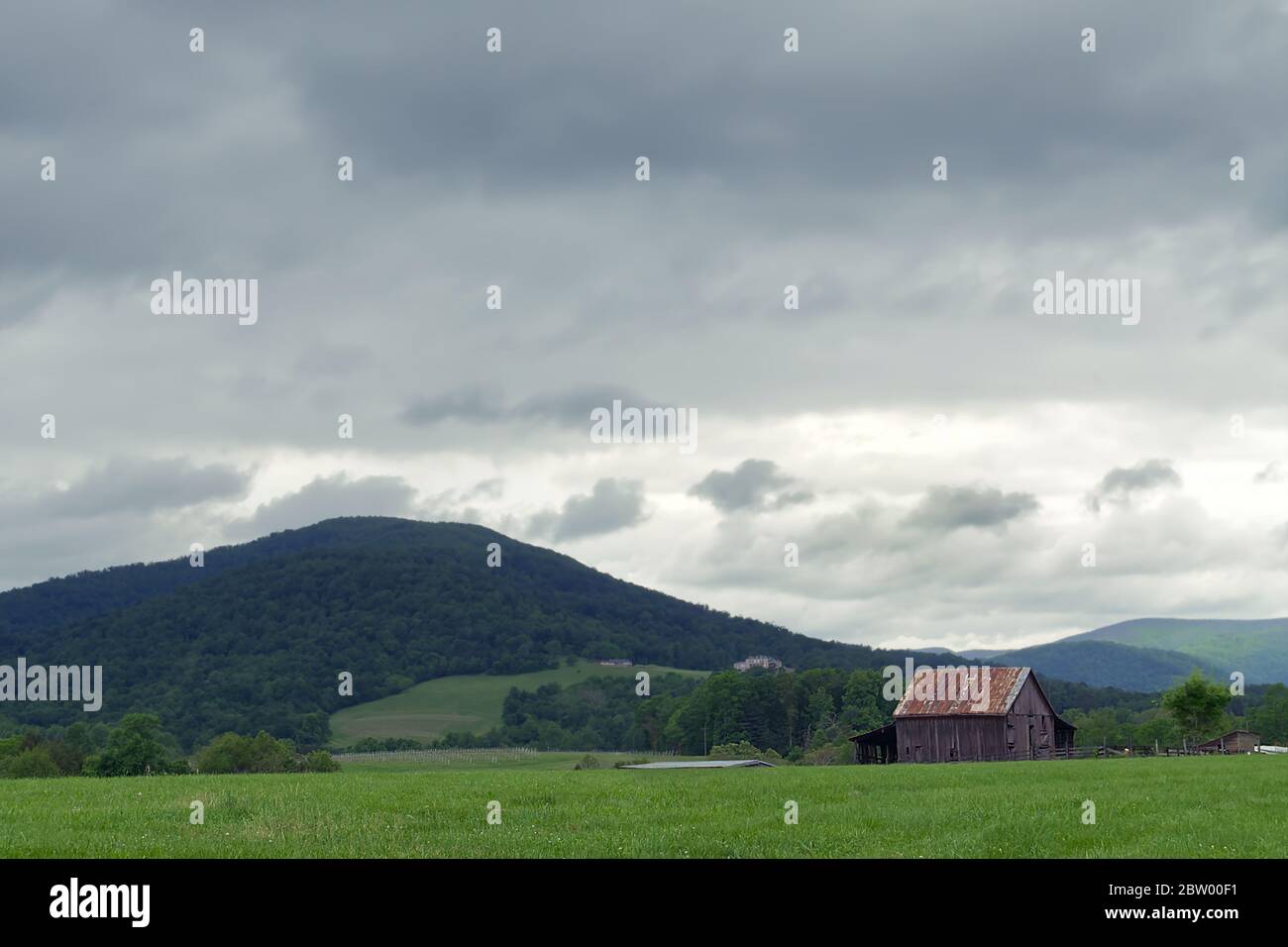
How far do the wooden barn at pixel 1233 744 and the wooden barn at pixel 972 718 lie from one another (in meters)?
13.6

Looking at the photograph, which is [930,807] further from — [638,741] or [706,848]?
[638,741]

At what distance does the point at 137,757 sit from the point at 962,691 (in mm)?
60503

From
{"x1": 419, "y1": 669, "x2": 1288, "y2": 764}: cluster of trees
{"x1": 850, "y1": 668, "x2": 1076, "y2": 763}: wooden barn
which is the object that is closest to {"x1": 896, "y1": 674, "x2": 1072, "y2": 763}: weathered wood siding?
{"x1": 850, "y1": 668, "x2": 1076, "y2": 763}: wooden barn

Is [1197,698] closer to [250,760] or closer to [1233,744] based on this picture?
[1233,744]

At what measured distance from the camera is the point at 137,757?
87.7 meters

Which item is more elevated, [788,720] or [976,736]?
[976,736]

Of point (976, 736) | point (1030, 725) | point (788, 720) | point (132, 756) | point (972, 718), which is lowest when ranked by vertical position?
point (788, 720)

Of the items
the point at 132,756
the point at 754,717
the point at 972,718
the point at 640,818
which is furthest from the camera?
the point at 754,717

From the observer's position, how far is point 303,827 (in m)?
21.0

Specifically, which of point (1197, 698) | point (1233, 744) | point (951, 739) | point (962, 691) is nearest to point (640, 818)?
point (951, 739)

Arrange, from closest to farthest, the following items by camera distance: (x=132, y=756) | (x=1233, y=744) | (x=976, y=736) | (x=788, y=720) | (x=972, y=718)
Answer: (x=132, y=756)
(x=976, y=736)
(x=972, y=718)
(x=1233, y=744)
(x=788, y=720)

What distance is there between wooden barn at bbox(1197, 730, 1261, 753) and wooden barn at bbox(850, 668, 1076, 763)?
13.6 meters
